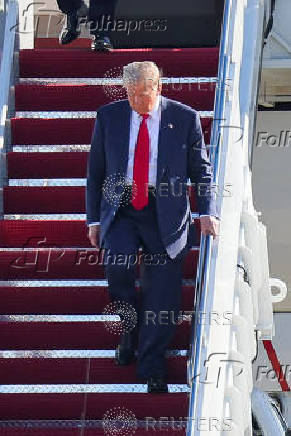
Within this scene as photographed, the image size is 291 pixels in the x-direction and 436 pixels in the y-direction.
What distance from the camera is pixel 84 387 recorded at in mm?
6543

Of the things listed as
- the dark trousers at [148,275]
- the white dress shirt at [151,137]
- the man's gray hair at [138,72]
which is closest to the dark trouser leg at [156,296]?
the dark trousers at [148,275]

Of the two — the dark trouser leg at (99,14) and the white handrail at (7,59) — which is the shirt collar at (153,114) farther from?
the dark trouser leg at (99,14)

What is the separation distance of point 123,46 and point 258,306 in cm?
384

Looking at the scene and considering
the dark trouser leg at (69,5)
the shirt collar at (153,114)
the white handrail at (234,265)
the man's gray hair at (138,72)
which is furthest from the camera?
the dark trouser leg at (69,5)

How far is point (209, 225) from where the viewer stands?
Result: 615 centimetres

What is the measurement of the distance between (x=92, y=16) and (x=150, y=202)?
2802mm

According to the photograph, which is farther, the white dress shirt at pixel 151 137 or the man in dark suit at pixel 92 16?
the man in dark suit at pixel 92 16

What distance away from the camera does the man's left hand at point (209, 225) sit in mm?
6137

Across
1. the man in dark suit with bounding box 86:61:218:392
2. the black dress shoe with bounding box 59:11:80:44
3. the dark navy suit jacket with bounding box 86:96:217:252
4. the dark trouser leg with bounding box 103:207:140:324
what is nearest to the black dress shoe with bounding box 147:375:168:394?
the man in dark suit with bounding box 86:61:218:392

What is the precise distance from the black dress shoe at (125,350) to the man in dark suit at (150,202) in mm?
135

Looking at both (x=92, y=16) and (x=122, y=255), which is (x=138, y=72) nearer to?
(x=122, y=255)

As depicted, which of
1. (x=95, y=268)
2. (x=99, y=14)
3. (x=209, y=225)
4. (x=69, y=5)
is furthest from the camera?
(x=69, y=5)

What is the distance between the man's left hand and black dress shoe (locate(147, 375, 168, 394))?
812 millimetres

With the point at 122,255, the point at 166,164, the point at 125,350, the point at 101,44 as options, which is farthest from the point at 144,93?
the point at 101,44
